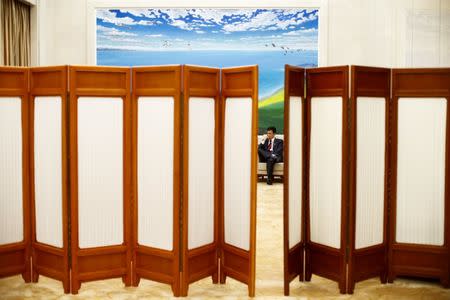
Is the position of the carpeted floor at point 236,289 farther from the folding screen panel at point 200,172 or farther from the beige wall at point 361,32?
the beige wall at point 361,32

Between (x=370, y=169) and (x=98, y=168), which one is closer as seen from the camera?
(x=98, y=168)

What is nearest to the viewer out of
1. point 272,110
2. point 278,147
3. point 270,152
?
point 270,152

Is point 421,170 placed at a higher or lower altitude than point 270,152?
higher

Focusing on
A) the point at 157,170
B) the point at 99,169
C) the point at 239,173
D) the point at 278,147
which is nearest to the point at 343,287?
the point at 239,173

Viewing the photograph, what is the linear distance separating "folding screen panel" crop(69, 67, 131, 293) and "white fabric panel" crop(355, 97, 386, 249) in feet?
5.97

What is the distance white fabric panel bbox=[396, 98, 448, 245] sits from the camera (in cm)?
431

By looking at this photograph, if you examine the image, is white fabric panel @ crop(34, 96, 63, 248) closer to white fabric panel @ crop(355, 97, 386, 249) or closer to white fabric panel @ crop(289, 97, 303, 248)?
white fabric panel @ crop(289, 97, 303, 248)

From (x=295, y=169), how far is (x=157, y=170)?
3.58 ft

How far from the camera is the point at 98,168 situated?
4.11 meters

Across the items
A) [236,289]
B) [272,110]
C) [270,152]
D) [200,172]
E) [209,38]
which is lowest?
[236,289]

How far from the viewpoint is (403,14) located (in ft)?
26.9

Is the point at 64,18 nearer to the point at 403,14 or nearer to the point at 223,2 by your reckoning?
the point at 223,2

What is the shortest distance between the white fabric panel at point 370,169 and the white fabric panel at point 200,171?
1164 millimetres

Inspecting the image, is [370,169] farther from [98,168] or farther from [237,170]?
[98,168]
